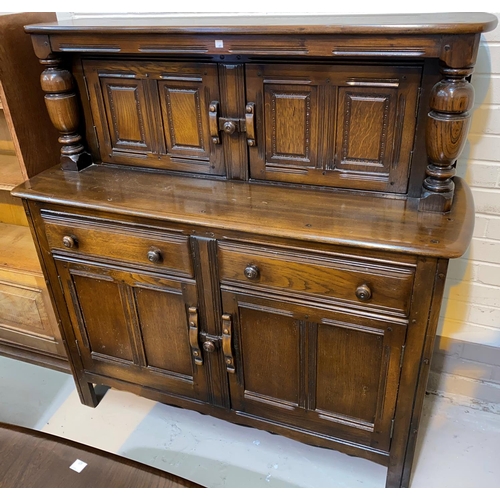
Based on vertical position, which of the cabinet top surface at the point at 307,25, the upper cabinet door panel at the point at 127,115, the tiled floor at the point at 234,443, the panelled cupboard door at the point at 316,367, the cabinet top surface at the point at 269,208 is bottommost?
the tiled floor at the point at 234,443

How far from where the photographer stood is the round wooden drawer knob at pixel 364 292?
1315mm

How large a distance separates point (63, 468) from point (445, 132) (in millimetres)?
1313

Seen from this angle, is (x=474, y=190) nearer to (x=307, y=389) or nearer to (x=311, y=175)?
(x=311, y=175)

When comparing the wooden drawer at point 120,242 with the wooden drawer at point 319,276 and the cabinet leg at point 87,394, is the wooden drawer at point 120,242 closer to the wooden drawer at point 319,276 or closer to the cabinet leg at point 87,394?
the wooden drawer at point 319,276

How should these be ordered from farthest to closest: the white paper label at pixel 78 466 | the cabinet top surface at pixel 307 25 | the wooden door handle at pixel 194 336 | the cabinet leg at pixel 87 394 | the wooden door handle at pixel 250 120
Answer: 1. the cabinet leg at pixel 87 394
2. the wooden door handle at pixel 194 336
3. the wooden door handle at pixel 250 120
4. the white paper label at pixel 78 466
5. the cabinet top surface at pixel 307 25

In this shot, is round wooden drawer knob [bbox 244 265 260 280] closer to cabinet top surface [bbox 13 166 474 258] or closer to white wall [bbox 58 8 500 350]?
cabinet top surface [bbox 13 166 474 258]

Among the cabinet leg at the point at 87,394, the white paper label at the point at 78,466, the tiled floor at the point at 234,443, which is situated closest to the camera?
the white paper label at the point at 78,466

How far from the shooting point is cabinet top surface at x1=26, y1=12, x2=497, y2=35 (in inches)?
45.6

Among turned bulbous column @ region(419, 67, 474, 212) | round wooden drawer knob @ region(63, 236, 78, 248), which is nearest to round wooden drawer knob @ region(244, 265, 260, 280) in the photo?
turned bulbous column @ region(419, 67, 474, 212)

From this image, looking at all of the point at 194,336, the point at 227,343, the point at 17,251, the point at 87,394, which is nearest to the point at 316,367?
A: the point at 227,343

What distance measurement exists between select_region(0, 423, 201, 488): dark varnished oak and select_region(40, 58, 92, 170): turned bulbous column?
0.91 meters

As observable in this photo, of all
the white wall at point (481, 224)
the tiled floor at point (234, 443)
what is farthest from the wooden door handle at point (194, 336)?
the white wall at point (481, 224)

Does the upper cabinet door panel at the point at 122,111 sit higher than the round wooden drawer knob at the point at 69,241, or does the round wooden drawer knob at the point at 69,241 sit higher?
the upper cabinet door panel at the point at 122,111

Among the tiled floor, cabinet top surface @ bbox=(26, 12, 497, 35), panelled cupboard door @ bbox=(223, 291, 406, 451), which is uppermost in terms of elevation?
cabinet top surface @ bbox=(26, 12, 497, 35)
